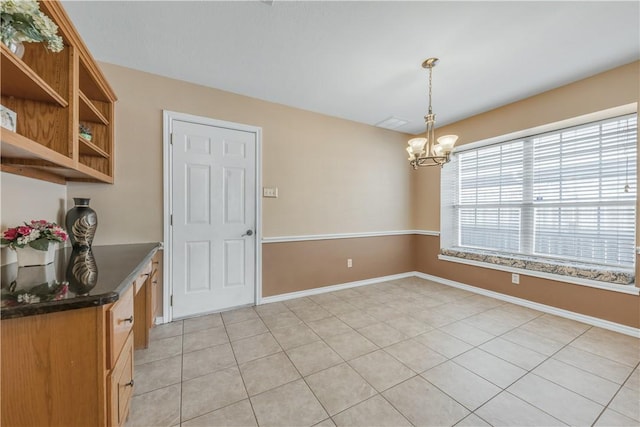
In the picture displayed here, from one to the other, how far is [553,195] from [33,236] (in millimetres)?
4481

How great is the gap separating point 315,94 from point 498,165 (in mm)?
2662

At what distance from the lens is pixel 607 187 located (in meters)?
2.44

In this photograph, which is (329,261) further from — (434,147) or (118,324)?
(118,324)

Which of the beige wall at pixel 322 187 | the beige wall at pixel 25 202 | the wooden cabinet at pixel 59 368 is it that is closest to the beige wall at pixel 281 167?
the beige wall at pixel 322 187

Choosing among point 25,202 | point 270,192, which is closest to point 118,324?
point 25,202

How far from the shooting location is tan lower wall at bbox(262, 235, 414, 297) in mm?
3037

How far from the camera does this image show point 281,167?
304 centimetres

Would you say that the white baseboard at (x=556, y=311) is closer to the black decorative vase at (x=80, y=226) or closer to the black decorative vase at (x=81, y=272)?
the black decorative vase at (x=81, y=272)

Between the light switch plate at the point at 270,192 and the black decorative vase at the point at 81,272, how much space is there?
1.65m

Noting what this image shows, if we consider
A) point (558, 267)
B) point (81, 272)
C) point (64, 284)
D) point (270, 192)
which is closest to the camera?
point (64, 284)

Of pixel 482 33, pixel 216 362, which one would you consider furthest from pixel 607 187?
pixel 216 362

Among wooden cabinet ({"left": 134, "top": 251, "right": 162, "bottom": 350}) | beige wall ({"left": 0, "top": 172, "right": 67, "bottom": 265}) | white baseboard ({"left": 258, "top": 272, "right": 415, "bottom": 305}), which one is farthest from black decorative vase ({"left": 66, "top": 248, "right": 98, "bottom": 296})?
white baseboard ({"left": 258, "top": 272, "right": 415, "bottom": 305})

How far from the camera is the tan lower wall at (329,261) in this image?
3037mm

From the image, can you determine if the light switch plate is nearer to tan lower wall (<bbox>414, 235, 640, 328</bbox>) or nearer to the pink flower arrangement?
the pink flower arrangement
